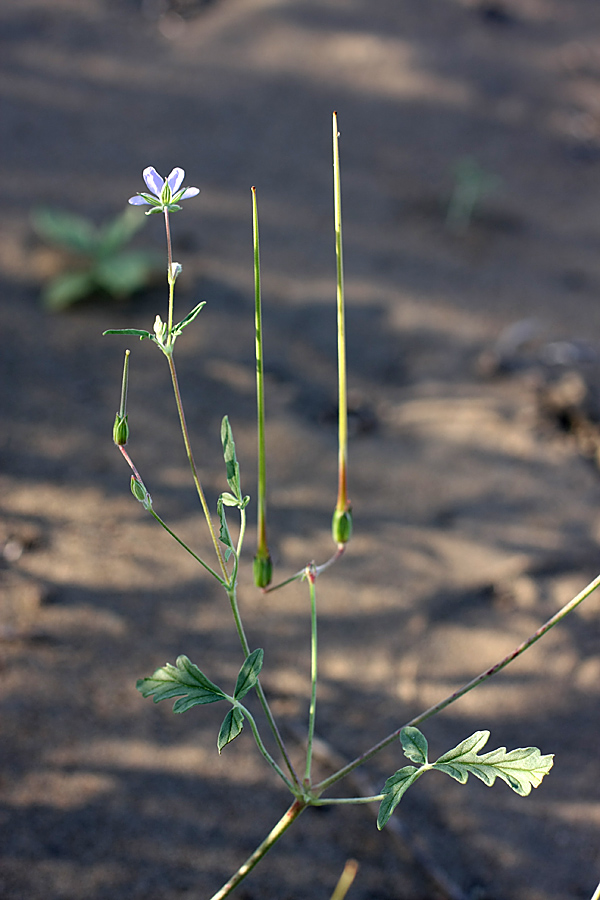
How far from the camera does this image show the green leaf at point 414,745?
42.6 inches

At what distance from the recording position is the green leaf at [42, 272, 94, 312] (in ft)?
12.5

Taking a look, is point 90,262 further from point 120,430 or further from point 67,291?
point 120,430

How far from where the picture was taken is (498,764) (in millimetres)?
1065

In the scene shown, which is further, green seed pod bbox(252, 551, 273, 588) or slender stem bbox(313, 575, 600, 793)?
green seed pod bbox(252, 551, 273, 588)

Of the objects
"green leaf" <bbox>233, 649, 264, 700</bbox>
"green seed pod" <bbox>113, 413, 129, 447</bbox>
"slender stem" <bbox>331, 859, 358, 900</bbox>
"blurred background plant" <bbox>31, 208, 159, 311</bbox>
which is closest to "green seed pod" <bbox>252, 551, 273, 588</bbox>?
"green leaf" <bbox>233, 649, 264, 700</bbox>

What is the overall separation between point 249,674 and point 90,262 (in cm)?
346

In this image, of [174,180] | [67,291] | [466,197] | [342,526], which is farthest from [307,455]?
[466,197]

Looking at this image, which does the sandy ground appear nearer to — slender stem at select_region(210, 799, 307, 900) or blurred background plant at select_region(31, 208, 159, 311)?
blurred background plant at select_region(31, 208, 159, 311)

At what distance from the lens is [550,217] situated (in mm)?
5000

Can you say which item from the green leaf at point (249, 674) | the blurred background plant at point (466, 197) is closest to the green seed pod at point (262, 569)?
the green leaf at point (249, 674)

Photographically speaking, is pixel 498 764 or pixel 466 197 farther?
pixel 466 197

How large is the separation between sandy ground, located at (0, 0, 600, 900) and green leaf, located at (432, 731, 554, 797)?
1011mm

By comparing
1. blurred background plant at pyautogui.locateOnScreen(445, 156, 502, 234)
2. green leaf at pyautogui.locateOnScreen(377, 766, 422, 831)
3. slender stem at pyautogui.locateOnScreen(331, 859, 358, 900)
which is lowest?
slender stem at pyautogui.locateOnScreen(331, 859, 358, 900)

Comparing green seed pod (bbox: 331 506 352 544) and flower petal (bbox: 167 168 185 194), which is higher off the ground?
flower petal (bbox: 167 168 185 194)
